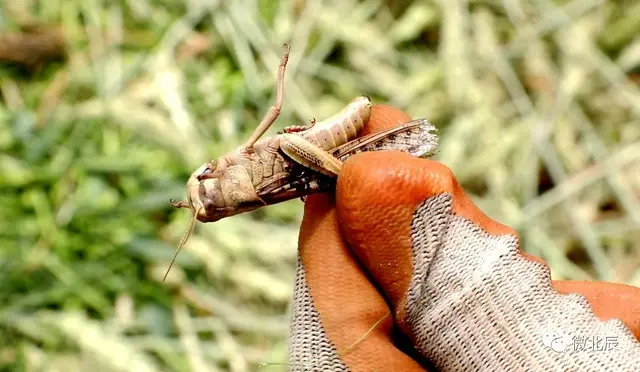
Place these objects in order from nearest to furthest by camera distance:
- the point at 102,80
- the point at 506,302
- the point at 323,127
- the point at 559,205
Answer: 1. the point at 506,302
2. the point at 323,127
3. the point at 559,205
4. the point at 102,80

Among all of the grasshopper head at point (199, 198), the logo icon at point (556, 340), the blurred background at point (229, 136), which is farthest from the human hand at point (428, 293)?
the blurred background at point (229, 136)

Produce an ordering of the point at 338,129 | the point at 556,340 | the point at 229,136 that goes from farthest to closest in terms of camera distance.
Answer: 1. the point at 229,136
2. the point at 338,129
3. the point at 556,340

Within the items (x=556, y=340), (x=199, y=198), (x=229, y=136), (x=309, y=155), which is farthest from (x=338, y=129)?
(x=229, y=136)

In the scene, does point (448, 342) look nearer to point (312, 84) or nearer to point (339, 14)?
point (312, 84)

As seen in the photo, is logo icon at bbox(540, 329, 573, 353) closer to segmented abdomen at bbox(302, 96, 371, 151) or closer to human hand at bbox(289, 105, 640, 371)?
human hand at bbox(289, 105, 640, 371)

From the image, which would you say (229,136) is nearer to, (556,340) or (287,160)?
(287,160)

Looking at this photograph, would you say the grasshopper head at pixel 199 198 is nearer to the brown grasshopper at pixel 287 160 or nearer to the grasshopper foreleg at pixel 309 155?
the brown grasshopper at pixel 287 160

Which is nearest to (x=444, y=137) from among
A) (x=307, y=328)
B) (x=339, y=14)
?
(x=339, y=14)
